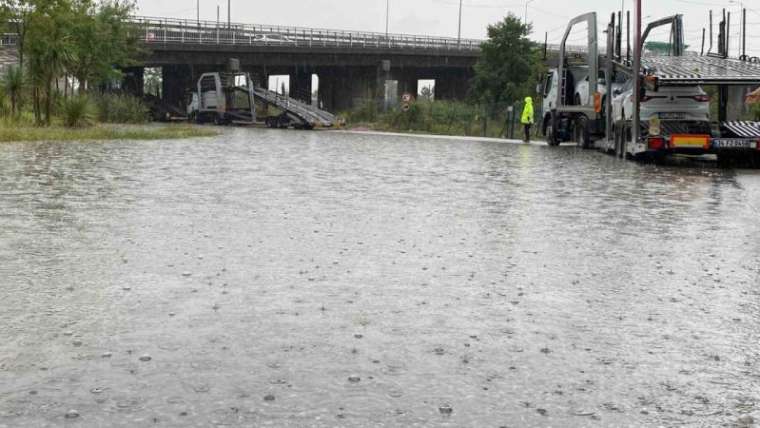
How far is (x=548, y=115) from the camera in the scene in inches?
1308

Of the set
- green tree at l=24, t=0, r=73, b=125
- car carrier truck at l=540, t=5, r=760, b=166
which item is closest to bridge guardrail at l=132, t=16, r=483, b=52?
green tree at l=24, t=0, r=73, b=125

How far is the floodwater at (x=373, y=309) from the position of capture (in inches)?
180

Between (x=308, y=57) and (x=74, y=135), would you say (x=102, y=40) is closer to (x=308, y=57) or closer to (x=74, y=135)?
(x=308, y=57)

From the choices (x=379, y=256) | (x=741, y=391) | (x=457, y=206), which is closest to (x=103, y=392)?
(x=741, y=391)

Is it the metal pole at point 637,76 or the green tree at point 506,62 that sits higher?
the green tree at point 506,62

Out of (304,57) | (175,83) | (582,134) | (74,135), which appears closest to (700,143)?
(582,134)

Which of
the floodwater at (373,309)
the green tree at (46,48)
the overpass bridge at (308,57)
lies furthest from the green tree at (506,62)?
the floodwater at (373,309)

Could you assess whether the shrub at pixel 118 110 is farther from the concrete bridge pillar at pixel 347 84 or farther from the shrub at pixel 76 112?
the concrete bridge pillar at pixel 347 84

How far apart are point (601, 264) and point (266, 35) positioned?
67.7m

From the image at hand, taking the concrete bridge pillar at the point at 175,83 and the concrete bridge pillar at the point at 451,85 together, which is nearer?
the concrete bridge pillar at the point at 175,83

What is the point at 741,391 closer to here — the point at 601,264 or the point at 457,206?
the point at 601,264

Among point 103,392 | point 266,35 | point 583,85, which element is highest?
point 266,35

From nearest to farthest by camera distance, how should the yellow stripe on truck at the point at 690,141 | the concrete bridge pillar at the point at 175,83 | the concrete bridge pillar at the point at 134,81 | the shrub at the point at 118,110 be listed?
the yellow stripe on truck at the point at 690,141 → the shrub at the point at 118,110 → the concrete bridge pillar at the point at 175,83 → the concrete bridge pillar at the point at 134,81

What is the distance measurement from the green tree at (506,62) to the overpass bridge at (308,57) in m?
7.99
